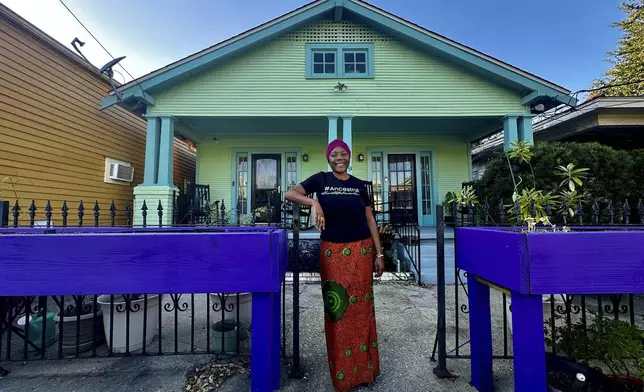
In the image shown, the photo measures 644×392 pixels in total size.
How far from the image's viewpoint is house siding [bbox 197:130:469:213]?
27.4ft

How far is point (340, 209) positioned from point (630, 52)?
2209 cm

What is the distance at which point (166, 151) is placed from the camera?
21.1ft

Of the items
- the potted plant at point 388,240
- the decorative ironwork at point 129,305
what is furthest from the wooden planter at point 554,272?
the potted plant at point 388,240

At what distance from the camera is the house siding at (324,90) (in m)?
6.71

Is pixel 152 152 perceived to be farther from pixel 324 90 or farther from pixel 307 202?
pixel 307 202

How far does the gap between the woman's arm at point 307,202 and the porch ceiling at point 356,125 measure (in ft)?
17.4

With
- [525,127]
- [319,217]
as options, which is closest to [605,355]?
[319,217]

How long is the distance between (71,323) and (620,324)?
4.12 metres

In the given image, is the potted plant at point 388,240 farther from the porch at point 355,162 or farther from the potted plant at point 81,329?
the potted plant at point 81,329

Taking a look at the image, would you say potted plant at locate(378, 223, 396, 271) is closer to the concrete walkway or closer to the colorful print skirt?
the concrete walkway

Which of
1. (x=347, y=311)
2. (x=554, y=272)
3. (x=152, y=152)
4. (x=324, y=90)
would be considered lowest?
(x=347, y=311)

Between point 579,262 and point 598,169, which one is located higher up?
point 598,169

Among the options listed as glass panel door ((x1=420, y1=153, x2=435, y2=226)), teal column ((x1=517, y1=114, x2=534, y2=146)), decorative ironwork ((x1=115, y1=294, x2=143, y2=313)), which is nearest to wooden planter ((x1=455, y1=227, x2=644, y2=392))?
decorative ironwork ((x1=115, y1=294, x2=143, y2=313))

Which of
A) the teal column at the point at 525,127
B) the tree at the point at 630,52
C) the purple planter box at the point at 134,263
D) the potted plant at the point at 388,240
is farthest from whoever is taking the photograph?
the tree at the point at 630,52
